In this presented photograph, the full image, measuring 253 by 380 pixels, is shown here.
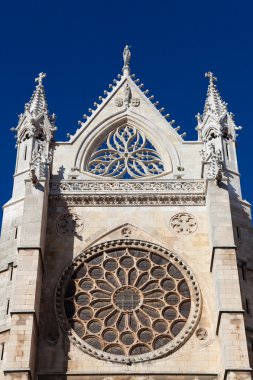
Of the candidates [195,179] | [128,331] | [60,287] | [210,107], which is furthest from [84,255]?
[210,107]

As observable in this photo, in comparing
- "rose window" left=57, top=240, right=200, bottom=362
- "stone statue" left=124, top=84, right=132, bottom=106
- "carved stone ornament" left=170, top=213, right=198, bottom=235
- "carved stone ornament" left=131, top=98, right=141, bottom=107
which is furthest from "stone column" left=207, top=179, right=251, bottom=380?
"stone statue" left=124, top=84, right=132, bottom=106

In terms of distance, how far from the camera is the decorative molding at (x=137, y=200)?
21688 mm

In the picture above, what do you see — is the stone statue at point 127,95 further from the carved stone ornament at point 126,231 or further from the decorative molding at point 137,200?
the carved stone ornament at point 126,231

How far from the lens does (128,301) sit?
1991 centimetres

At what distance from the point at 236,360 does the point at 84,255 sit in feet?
17.3

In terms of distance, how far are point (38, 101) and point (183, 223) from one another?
6.72 m

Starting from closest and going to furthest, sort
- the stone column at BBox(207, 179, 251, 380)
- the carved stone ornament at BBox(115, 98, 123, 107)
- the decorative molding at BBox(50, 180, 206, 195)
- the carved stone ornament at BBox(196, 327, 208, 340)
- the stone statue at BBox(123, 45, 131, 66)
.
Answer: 1. the stone column at BBox(207, 179, 251, 380)
2. the carved stone ornament at BBox(196, 327, 208, 340)
3. the decorative molding at BBox(50, 180, 206, 195)
4. the carved stone ornament at BBox(115, 98, 123, 107)
5. the stone statue at BBox(123, 45, 131, 66)

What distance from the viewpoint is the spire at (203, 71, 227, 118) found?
24297 millimetres

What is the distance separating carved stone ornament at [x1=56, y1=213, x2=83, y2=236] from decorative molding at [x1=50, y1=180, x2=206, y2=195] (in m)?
0.86

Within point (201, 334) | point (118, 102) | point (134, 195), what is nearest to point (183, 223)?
point (134, 195)

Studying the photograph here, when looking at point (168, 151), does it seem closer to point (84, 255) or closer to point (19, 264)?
point (84, 255)

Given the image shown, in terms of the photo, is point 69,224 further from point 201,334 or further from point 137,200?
point 201,334

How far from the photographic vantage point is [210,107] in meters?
24.4

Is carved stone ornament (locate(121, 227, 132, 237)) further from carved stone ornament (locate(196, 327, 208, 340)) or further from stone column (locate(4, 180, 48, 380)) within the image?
carved stone ornament (locate(196, 327, 208, 340))
